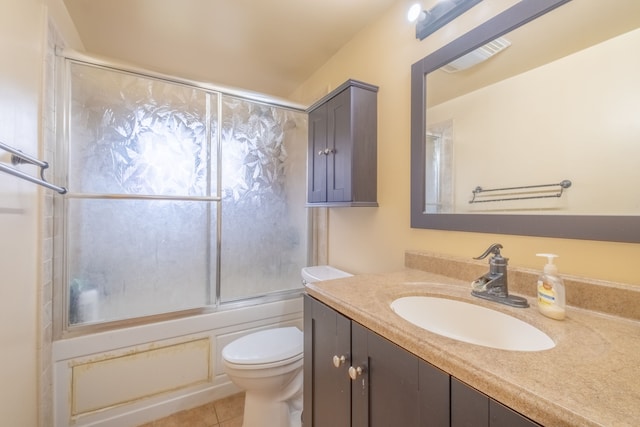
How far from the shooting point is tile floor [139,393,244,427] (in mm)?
1494

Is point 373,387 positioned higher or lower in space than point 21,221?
lower

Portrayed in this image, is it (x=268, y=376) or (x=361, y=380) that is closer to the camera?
(x=361, y=380)

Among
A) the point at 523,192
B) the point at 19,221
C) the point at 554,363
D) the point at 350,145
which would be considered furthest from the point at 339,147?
the point at 19,221

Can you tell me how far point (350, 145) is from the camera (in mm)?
1407

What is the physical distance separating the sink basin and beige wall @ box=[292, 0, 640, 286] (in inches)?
9.5

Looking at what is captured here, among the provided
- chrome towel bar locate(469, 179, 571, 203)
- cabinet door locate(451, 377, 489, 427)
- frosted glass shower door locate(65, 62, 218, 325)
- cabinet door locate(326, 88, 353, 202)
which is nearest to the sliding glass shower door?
frosted glass shower door locate(65, 62, 218, 325)

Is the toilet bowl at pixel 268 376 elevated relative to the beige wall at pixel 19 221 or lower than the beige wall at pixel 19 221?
lower

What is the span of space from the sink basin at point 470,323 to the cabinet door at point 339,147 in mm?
664

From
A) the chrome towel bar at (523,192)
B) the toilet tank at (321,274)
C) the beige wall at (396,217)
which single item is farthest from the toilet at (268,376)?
the chrome towel bar at (523,192)

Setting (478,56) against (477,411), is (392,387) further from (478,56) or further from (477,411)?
(478,56)

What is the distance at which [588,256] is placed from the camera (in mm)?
760

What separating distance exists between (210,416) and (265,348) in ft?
2.03

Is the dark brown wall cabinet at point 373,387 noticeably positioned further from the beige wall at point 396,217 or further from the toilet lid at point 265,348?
the beige wall at point 396,217

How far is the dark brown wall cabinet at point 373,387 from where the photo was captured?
0.48m
